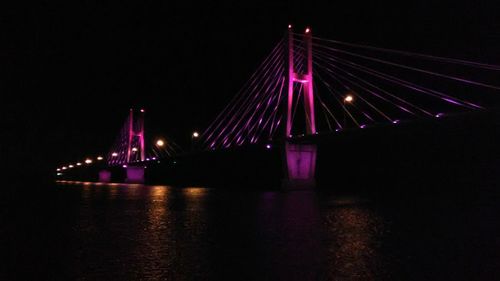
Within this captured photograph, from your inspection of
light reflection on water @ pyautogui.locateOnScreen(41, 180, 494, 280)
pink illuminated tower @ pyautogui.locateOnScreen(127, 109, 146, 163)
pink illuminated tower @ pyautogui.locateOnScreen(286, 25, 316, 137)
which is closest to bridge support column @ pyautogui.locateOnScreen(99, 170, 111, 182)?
pink illuminated tower @ pyautogui.locateOnScreen(127, 109, 146, 163)

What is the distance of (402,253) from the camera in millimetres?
4574

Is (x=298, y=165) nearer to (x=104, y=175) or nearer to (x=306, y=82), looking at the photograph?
(x=306, y=82)

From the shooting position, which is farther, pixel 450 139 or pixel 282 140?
pixel 450 139

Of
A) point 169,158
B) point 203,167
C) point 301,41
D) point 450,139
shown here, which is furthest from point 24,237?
point 203,167

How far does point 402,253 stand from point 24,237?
4.29 meters

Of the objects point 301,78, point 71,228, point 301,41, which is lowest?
point 71,228

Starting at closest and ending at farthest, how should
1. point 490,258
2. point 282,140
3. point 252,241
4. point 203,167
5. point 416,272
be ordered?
point 416,272 < point 490,258 < point 252,241 < point 282,140 < point 203,167

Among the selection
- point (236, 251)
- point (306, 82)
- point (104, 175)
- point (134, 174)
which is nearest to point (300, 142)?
point (306, 82)

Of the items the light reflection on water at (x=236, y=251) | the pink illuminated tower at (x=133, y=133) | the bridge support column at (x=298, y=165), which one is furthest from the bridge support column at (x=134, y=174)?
the light reflection on water at (x=236, y=251)

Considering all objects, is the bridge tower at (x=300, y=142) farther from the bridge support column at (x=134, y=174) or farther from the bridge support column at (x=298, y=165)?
the bridge support column at (x=134, y=174)

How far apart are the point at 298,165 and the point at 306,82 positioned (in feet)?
17.2

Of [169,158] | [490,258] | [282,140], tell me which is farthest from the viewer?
[169,158]

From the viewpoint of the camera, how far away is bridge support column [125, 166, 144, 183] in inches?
2506

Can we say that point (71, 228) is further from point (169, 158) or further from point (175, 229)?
point (169, 158)
